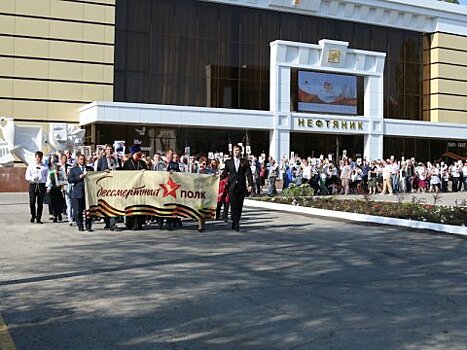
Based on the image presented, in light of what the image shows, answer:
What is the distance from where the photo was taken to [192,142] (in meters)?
34.2

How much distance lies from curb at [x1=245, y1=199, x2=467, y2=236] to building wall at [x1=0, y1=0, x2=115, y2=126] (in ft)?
55.8

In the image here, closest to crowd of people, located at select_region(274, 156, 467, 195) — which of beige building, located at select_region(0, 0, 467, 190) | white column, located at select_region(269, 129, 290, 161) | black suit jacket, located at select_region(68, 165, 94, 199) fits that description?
white column, located at select_region(269, 129, 290, 161)

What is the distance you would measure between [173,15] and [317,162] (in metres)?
13.4

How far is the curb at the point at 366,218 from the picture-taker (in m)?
13.2

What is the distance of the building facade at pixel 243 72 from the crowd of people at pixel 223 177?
22.0ft

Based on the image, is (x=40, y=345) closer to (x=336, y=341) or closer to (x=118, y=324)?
(x=118, y=324)

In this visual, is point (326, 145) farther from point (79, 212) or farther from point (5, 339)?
point (5, 339)

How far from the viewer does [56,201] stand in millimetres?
14898

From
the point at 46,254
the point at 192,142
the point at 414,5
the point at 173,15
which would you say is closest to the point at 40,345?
the point at 46,254

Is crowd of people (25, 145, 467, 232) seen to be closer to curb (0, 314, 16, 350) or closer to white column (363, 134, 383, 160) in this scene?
white column (363, 134, 383, 160)

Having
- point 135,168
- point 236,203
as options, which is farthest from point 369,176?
point 135,168

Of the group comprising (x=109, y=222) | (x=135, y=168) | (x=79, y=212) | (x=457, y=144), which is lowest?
(x=109, y=222)

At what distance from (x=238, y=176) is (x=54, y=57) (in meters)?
23.3

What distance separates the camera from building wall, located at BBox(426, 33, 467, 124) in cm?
4381
